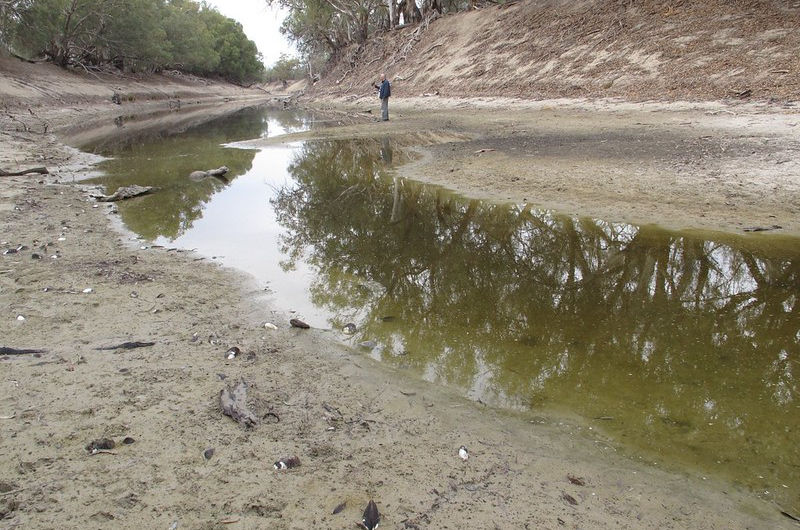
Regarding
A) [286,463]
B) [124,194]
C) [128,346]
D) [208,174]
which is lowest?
[286,463]

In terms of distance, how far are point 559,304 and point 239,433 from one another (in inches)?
135

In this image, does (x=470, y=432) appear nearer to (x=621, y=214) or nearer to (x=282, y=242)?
(x=282, y=242)

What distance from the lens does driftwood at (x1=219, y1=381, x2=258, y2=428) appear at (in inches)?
120

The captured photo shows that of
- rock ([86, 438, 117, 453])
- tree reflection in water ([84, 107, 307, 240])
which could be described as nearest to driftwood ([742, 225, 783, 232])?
rock ([86, 438, 117, 453])

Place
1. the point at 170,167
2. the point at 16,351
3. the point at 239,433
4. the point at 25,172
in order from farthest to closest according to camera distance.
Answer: the point at 170,167 → the point at 25,172 → the point at 16,351 → the point at 239,433

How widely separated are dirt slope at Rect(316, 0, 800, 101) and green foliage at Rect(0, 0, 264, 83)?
84.8 ft

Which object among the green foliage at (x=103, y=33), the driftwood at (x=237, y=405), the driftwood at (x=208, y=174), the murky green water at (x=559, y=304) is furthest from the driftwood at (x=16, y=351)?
the green foliage at (x=103, y=33)

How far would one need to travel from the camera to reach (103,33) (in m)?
45.1

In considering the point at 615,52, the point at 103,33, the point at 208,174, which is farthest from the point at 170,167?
the point at 103,33

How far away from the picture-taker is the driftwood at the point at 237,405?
9.98ft

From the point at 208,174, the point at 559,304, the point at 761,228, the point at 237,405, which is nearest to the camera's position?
the point at 237,405

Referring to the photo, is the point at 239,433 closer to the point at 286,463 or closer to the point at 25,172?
the point at 286,463

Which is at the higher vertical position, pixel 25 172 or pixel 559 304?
pixel 25 172

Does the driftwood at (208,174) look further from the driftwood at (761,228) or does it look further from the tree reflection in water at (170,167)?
the driftwood at (761,228)
